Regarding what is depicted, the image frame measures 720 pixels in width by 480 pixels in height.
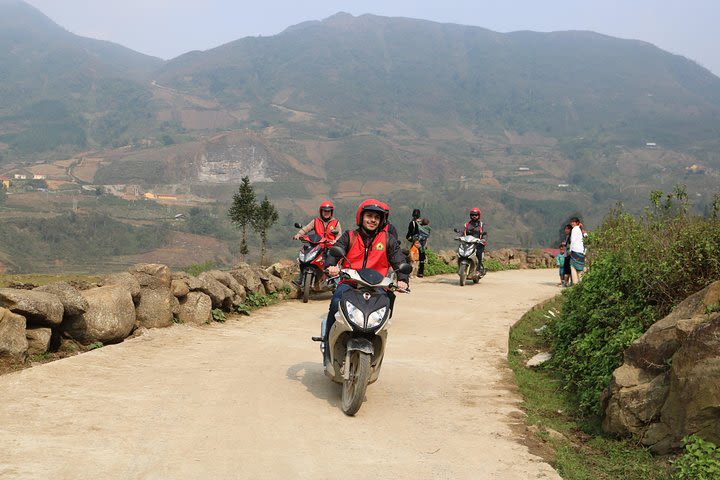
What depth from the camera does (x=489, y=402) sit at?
7.62 metres

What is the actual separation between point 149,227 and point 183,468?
122 m

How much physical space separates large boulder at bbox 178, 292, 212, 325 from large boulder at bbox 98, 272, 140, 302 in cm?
93

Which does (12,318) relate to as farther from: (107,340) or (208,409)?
(208,409)

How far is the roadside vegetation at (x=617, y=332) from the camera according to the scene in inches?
226

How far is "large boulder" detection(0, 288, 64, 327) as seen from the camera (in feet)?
25.8

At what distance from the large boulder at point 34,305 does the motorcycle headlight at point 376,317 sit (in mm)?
3885

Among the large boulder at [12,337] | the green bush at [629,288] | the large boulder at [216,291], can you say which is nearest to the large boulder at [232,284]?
the large boulder at [216,291]

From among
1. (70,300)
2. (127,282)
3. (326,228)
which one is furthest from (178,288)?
(326,228)

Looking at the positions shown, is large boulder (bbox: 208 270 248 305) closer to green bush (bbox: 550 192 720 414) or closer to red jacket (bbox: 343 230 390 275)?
red jacket (bbox: 343 230 390 275)

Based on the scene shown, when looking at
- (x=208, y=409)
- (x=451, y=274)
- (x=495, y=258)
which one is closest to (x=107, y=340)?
(x=208, y=409)

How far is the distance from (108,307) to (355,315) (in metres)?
4.06

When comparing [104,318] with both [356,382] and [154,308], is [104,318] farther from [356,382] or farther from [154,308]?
[356,382]

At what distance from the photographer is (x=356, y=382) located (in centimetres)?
669

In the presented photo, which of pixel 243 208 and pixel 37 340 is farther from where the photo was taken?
pixel 243 208
